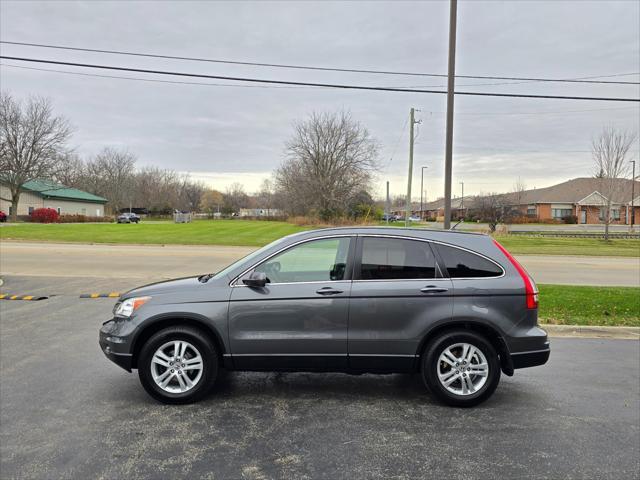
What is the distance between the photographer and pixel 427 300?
3.94 meters

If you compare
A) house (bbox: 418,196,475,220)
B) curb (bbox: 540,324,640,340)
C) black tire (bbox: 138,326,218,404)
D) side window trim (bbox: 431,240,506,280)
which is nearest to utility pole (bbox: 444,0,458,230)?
curb (bbox: 540,324,640,340)

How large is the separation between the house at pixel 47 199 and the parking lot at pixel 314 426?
66.0 m

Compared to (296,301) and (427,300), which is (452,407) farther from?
(296,301)

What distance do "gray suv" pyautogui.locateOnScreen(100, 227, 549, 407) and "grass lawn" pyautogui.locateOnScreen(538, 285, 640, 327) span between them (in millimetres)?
3665

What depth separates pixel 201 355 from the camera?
3.97m

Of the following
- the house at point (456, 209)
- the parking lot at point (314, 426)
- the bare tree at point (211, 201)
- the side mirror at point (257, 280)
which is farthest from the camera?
the bare tree at point (211, 201)

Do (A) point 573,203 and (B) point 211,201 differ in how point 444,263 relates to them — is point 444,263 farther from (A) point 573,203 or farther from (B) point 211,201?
(B) point 211,201

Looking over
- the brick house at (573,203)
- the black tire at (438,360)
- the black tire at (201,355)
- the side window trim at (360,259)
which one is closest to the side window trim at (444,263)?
the side window trim at (360,259)

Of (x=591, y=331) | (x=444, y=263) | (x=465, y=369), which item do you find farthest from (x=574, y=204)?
(x=465, y=369)

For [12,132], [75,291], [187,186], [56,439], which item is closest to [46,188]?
[12,132]

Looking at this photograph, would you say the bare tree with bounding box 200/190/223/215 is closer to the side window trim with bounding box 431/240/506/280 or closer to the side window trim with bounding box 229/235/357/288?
the side window trim with bounding box 229/235/357/288

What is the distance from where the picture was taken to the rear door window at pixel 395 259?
13.4 feet

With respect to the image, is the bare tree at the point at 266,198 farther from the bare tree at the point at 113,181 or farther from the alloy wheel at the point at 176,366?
the alloy wheel at the point at 176,366

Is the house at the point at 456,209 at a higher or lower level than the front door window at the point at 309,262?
higher
